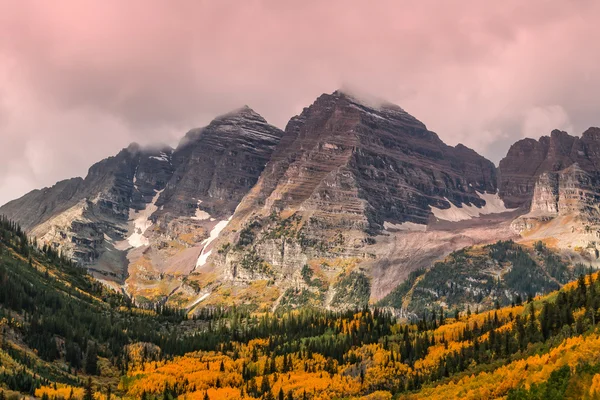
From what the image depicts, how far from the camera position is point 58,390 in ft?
641

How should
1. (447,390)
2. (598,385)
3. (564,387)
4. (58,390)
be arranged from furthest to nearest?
(58,390), (447,390), (564,387), (598,385)

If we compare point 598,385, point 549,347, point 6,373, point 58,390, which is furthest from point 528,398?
point 6,373

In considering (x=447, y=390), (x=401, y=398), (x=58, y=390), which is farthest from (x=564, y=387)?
(x=58, y=390)

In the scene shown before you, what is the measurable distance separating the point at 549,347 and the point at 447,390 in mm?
29908

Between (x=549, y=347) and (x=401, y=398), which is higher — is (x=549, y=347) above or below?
above

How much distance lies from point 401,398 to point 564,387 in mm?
61513

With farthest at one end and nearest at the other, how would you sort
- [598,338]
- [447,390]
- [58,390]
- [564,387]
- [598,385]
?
[58,390]
[447,390]
[598,338]
[564,387]
[598,385]

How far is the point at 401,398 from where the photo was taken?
641ft

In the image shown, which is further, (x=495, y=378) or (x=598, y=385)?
(x=495, y=378)

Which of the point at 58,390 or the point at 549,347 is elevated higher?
the point at 549,347

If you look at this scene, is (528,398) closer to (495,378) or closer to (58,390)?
(495,378)

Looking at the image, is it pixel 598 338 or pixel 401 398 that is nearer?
pixel 598 338

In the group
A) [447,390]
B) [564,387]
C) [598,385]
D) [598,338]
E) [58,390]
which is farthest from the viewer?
[58,390]

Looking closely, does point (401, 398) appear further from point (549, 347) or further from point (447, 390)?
point (549, 347)
